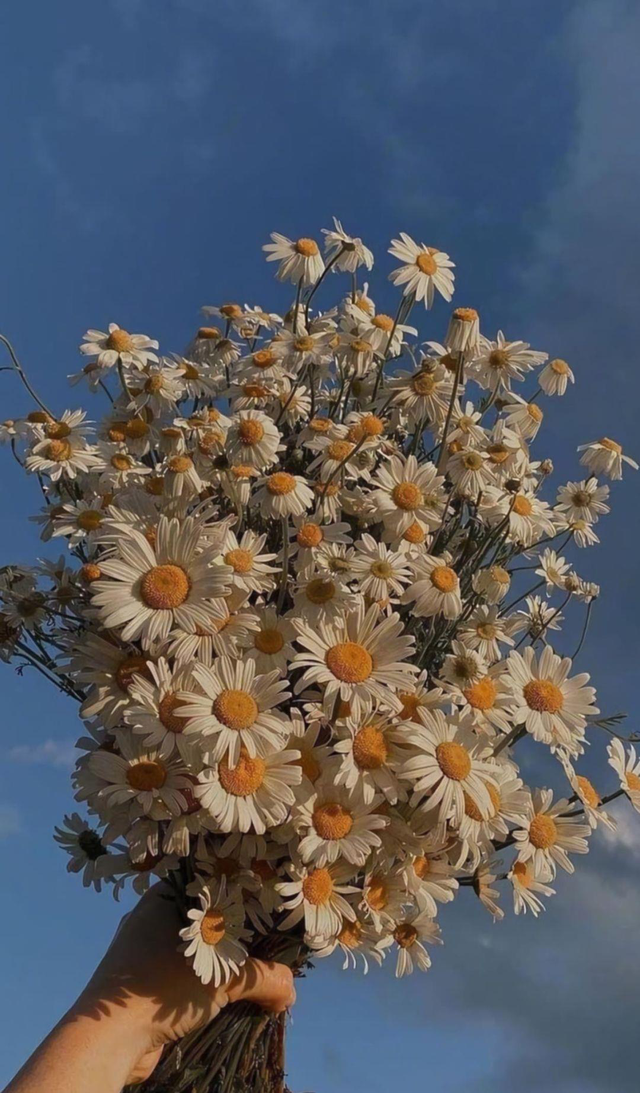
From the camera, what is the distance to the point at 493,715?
1.61 m

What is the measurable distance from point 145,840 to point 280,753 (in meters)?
0.27

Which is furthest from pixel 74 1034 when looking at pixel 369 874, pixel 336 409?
pixel 336 409

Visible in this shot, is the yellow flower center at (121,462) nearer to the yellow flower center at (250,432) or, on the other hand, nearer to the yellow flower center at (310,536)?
the yellow flower center at (250,432)

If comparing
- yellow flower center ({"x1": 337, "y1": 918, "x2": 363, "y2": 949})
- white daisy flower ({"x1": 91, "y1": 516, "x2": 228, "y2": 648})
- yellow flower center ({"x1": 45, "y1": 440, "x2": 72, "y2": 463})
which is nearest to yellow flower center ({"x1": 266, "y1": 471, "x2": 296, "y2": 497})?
white daisy flower ({"x1": 91, "y1": 516, "x2": 228, "y2": 648})

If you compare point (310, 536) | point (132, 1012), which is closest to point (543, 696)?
point (310, 536)

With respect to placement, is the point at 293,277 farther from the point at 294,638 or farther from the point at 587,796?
the point at 587,796

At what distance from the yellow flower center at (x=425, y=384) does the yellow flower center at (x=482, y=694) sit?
57 cm

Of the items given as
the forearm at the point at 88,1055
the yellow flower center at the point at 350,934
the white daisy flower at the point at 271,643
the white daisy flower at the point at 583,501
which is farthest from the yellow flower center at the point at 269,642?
the white daisy flower at the point at 583,501

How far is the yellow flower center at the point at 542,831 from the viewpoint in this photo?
167 cm

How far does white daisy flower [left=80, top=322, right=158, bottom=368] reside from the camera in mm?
2283

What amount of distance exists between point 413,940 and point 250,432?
2.85 feet

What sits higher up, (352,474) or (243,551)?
(352,474)

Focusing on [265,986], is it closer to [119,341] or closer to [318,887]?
[318,887]

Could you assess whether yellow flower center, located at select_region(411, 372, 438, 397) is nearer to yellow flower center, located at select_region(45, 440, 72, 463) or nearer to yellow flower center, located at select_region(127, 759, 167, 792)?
yellow flower center, located at select_region(45, 440, 72, 463)
